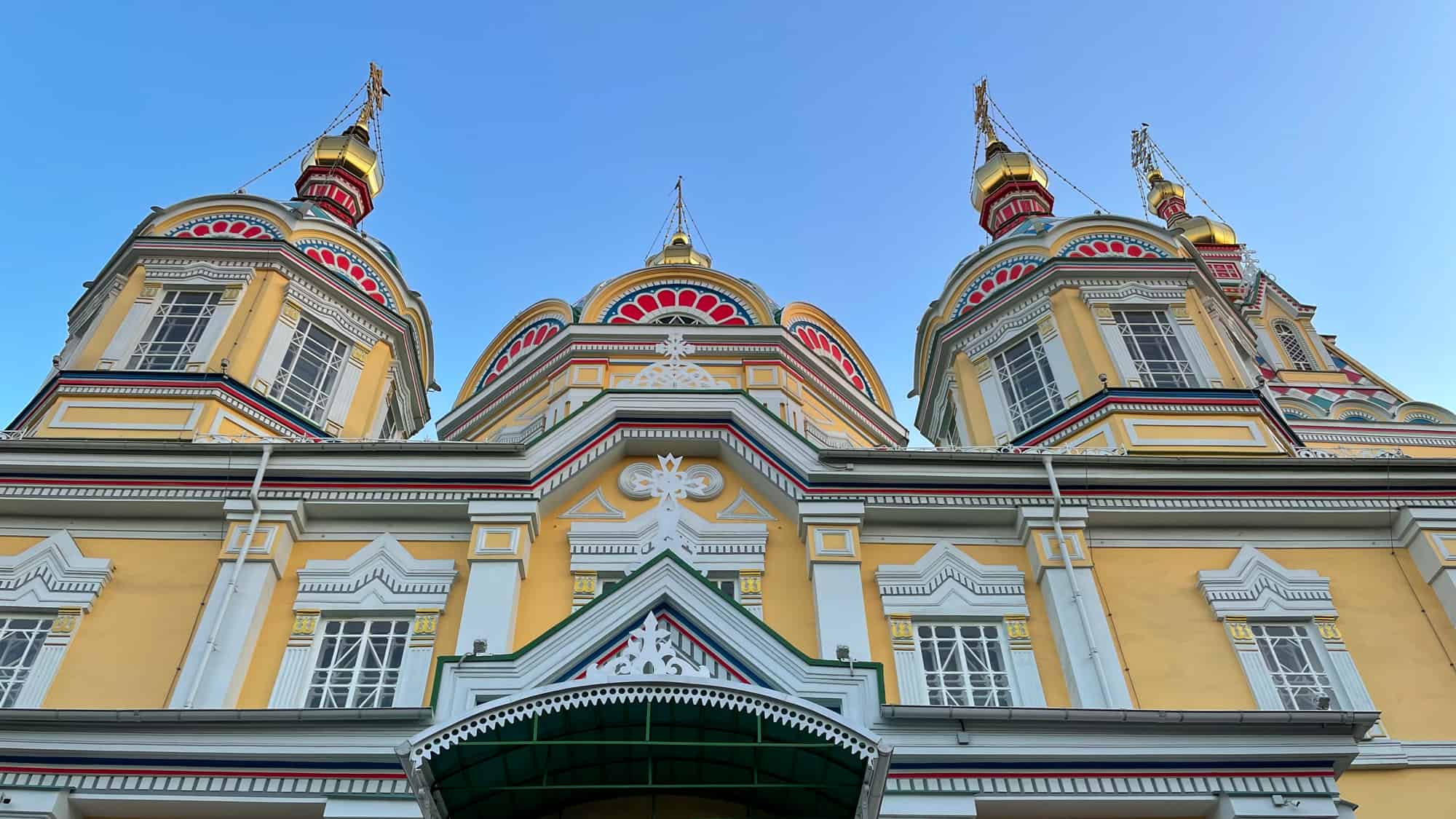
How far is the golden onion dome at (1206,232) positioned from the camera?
1213 inches

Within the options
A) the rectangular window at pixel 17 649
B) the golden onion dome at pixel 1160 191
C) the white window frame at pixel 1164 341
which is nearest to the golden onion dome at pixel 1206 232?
the golden onion dome at pixel 1160 191

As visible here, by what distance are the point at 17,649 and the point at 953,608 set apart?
30.8 ft

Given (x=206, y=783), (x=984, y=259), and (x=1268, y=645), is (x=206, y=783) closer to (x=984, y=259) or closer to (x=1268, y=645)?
(x=1268, y=645)

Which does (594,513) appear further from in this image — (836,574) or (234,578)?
(234,578)

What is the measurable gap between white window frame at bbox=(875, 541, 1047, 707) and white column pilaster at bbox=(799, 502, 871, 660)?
38 cm

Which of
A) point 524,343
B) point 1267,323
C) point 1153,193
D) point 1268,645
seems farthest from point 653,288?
point 1153,193

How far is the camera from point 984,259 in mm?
18859

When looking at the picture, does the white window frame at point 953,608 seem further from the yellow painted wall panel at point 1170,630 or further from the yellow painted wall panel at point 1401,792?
the yellow painted wall panel at point 1401,792

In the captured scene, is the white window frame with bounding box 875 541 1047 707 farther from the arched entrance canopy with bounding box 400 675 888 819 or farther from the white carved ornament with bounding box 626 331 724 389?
the white carved ornament with bounding box 626 331 724 389

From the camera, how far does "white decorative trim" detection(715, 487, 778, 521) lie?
13.7 meters

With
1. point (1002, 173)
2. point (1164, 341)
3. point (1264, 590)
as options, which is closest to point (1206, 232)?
point (1002, 173)

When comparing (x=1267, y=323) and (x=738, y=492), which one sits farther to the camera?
(x=1267, y=323)

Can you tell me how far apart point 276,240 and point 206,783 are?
10043 mm

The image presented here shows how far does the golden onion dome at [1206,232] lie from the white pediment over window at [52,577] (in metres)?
25.7
